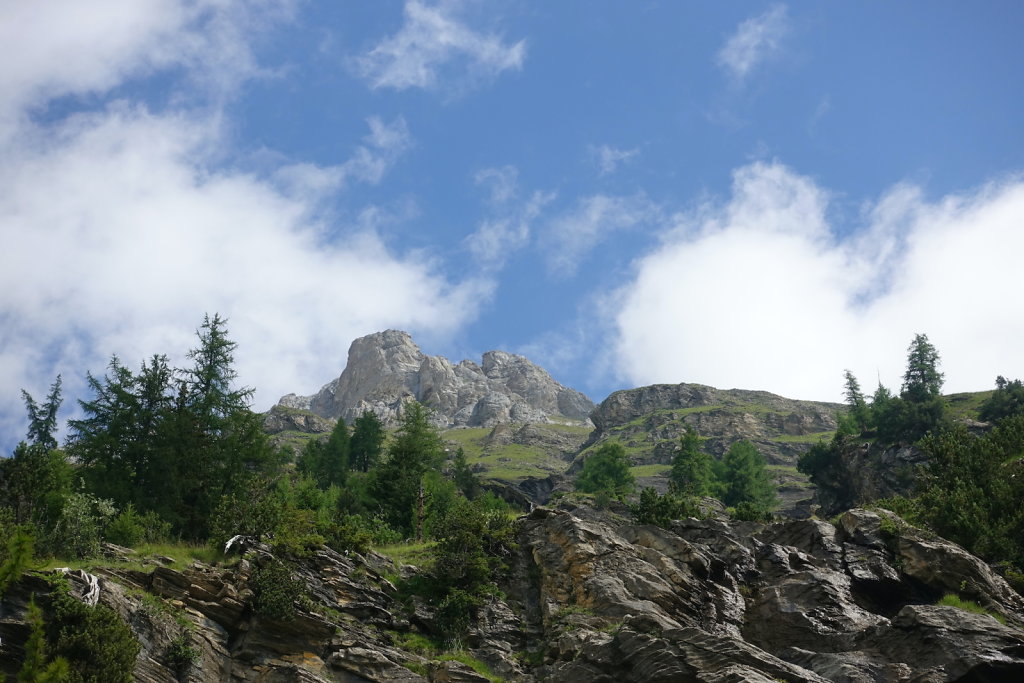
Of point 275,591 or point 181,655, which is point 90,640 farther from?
point 275,591

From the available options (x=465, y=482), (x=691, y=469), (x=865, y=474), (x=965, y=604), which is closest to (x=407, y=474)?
(x=465, y=482)

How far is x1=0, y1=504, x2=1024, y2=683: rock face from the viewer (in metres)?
26.0

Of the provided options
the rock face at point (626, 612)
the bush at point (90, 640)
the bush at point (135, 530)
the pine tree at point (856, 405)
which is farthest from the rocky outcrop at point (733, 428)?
the bush at point (90, 640)

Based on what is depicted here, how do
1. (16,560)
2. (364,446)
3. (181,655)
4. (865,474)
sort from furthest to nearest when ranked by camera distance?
(364,446) < (865,474) < (181,655) < (16,560)

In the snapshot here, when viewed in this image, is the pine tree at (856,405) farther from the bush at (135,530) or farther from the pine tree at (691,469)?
the bush at (135,530)

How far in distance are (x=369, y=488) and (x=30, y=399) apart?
149 ft

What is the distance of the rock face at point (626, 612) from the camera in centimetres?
2600

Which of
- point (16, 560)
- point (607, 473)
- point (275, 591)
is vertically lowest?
point (275, 591)

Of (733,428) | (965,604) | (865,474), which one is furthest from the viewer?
(733,428)

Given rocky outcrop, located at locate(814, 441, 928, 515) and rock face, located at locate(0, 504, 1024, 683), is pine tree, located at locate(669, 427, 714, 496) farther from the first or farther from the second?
rock face, located at locate(0, 504, 1024, 683)

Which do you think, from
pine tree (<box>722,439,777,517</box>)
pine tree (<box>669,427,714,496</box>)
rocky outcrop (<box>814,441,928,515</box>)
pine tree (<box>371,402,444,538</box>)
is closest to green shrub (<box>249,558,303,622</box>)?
pine tree (<box>371,402,444,538</box>)

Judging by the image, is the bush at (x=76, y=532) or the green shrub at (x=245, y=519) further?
the green shrub at (x=245, y=519)

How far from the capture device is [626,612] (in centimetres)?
3462

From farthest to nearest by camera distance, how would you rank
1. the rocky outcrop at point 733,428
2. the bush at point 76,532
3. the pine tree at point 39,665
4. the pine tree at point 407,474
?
1. the rocky outcrop at point 733,428
2. the pine tree at point 407,474
3. the bush at point 76,532
4. the pine tree at point 39,665
